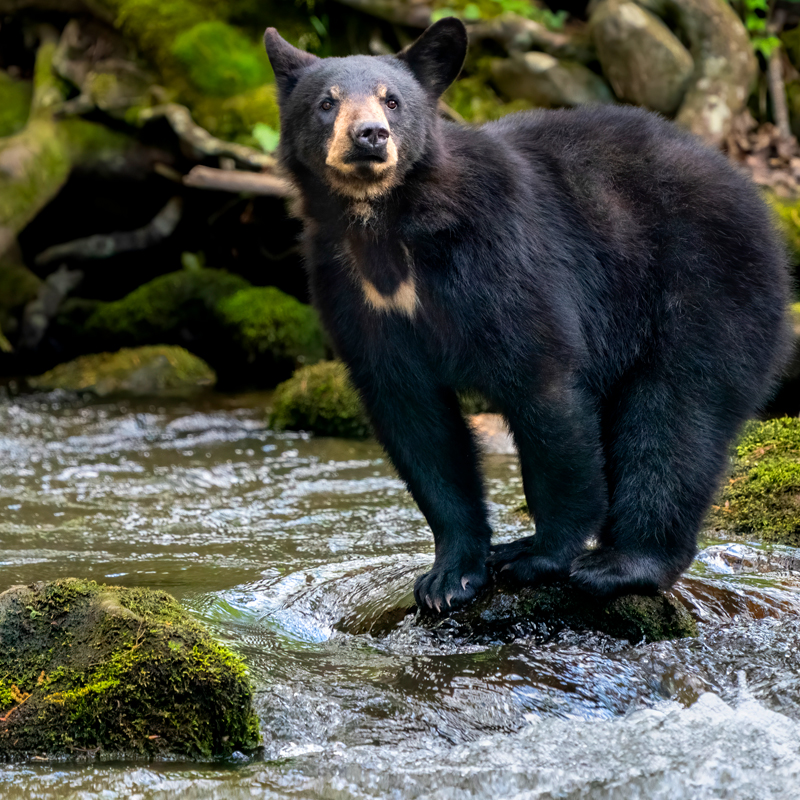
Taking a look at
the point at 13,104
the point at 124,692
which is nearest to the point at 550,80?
the point at 13,104

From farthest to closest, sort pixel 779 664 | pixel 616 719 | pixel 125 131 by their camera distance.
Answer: pixel 125 131
pixel 779 664
pixel 616 719

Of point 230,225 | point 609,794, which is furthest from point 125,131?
point 609,794

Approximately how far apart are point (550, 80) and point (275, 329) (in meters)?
4.13

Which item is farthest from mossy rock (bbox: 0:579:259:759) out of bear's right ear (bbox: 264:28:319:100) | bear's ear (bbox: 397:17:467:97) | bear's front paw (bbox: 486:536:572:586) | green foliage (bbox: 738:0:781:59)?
green foliage (bbox: 738:0:781:59)

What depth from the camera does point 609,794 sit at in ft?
10.5

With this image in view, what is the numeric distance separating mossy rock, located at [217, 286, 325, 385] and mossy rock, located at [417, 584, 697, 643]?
Answer: 300 inches

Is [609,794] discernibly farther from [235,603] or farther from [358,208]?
[358,208]

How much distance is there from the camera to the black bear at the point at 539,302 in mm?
4043

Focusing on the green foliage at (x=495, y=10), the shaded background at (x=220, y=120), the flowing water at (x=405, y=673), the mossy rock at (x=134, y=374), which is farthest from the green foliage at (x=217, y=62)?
the flowing water at (x=405, y=673)

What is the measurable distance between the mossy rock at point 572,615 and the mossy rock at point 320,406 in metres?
4.71

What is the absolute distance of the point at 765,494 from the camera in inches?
223

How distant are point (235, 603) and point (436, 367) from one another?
1382mm

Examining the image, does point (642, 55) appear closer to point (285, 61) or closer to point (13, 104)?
point (285, 61)

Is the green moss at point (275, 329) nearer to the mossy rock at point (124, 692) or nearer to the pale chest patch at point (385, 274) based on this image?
the pale chest patch at point (385, 274)
